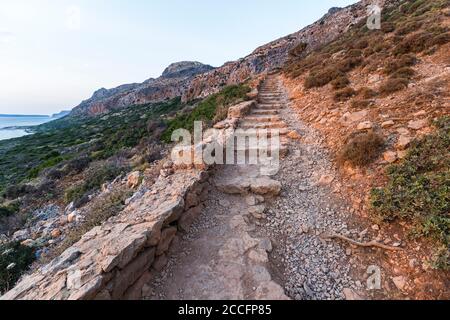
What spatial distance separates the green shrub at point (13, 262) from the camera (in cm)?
478

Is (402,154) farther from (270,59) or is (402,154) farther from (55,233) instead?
(270,59)

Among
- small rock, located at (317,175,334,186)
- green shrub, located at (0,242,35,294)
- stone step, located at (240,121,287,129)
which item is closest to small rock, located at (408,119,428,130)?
small rock, located at (317,175,334,186)

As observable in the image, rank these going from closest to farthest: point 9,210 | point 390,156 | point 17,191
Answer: point 390,156, point 9,210, point 17,191

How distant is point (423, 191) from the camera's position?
12.2ft

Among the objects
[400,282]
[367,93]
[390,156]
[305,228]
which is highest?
[367,93]

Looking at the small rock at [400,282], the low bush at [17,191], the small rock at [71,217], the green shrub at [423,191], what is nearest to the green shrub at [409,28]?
the green shrub at [423,191]

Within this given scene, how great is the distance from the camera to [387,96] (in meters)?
7.37

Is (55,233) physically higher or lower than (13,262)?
higher

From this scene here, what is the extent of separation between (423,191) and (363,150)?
5.29ft

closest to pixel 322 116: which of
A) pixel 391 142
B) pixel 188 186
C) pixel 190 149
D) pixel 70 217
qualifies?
pixel 391 142

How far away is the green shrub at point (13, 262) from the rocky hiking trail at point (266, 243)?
12.2 ft

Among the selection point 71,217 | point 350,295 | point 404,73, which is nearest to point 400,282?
point 350,295

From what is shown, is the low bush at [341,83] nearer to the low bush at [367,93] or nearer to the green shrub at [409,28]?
the low bush at [367,93]
